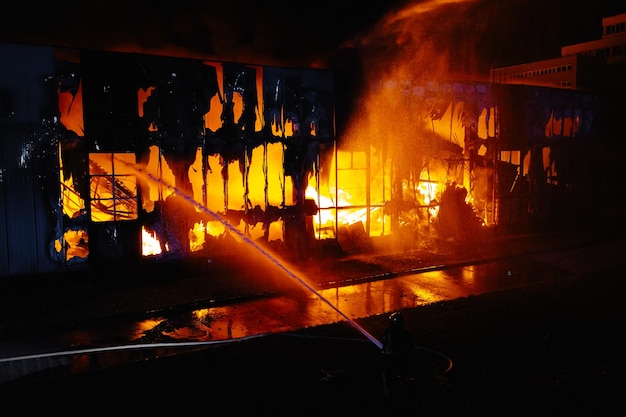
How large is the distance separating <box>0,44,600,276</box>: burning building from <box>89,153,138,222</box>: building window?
3cm

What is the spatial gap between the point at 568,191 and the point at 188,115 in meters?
16.0

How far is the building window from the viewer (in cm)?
1227

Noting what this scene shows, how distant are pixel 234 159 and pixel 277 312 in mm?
5171

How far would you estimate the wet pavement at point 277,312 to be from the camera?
26.2 ft

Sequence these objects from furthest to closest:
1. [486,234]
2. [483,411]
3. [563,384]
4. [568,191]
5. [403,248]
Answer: [568,191]
[486,234]
[403,248]
[563,384]
[483,411]

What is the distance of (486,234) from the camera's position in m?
18.5

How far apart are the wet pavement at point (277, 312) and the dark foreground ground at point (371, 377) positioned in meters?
0.84

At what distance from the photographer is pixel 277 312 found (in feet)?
→ 33.6

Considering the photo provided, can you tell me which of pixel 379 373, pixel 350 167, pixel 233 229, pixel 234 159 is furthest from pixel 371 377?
pixel 350 167

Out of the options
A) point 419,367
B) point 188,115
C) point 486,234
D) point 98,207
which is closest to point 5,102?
point 98,207

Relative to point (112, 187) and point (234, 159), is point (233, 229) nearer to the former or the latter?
point (234, 159)

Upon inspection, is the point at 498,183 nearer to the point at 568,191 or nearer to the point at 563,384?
the point at 568,191

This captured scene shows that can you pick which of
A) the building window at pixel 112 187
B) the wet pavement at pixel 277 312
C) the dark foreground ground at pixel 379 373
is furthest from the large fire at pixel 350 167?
the dark foreground ground at pixel 379 373

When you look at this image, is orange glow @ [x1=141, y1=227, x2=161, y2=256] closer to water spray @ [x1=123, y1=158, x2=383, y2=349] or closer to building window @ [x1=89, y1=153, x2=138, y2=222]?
building window @ [x1=89, y1=153, x2=138, y2=222]
